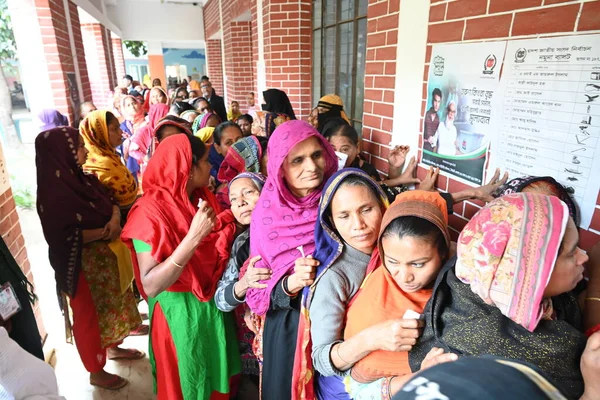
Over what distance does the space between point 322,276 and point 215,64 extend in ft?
41.1

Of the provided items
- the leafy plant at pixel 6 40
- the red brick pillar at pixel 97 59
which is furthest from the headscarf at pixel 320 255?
the red brick pillar at pixel 97 59

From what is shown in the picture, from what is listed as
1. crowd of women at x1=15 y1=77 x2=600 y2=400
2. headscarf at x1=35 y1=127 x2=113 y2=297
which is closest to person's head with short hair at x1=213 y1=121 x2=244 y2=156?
crowd of women at x1=15 y1=77 x2=600 y2=400

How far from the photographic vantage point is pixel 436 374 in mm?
473

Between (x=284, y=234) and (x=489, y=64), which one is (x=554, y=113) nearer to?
(x=489, y=64)

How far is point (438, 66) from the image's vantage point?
5.83 ft

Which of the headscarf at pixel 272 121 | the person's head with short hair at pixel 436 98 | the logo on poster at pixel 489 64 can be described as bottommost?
the headscarf at pixel 272 121

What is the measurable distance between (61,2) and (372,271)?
594 cm

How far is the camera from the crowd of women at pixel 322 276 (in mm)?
845

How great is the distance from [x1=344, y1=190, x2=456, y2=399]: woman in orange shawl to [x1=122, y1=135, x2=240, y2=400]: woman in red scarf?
81 cm

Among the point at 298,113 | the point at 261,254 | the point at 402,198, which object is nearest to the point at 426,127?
the point at 402,198

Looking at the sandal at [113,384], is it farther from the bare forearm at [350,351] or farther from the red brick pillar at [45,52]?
the red brick pillar at [45,52]

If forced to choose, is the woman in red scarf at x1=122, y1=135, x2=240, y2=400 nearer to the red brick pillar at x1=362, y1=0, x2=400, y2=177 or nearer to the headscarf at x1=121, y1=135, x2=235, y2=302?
the headscarf at x1=121, y1=135, x2=235, y2=302

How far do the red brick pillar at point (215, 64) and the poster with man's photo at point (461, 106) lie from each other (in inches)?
437

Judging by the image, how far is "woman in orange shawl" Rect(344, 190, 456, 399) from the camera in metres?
1.07
